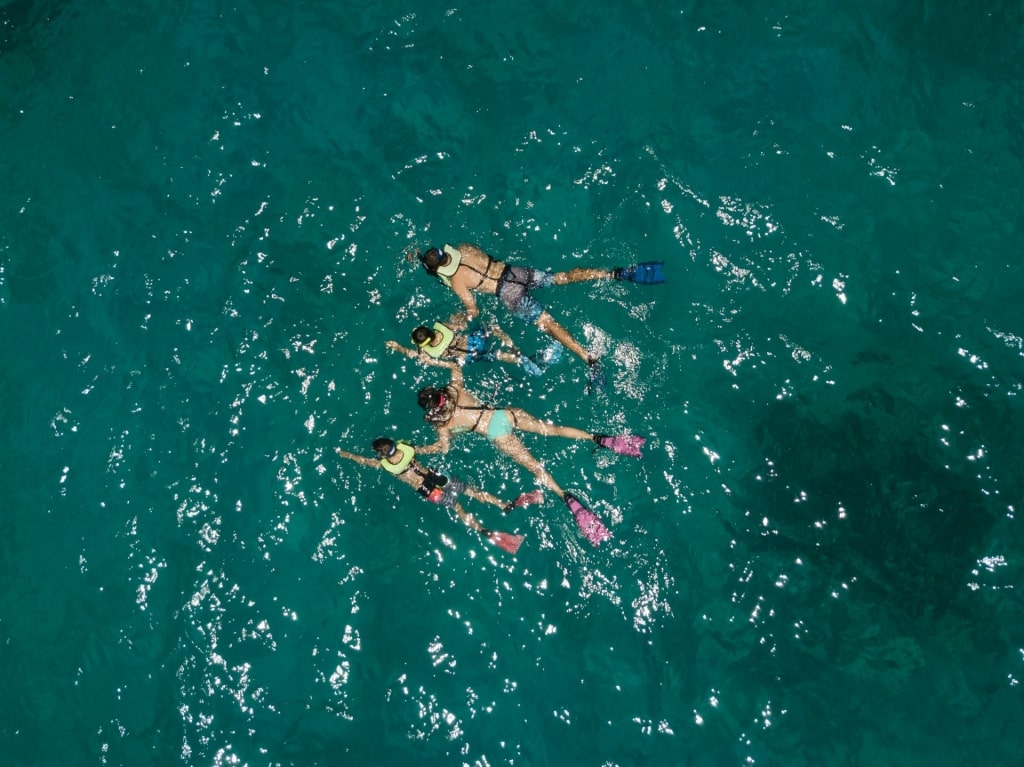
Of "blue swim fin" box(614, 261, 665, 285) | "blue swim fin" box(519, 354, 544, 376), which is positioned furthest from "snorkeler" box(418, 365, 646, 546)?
"blue swim fin" box(614, 261, 665, 285)

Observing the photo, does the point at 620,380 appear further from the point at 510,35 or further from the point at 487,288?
the point at 510,35

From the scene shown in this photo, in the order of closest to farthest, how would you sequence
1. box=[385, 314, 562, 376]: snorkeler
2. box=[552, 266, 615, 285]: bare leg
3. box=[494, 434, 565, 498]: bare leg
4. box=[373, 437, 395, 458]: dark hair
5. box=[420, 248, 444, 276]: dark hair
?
box=[373, 437, 395, 458]: dark hair, box=[420, 248, 444, 276]: dark hair, box=[494, 434, 565, 498]: bare leg, box=[385, 314, 562, 376]: snorkeler, box=[552, 266, 615, 285]: bare leg

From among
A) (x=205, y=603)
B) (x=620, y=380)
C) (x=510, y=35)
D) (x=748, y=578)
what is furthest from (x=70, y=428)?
(x=748, y=578)

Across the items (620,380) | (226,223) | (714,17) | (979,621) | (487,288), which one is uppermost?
(714,17)

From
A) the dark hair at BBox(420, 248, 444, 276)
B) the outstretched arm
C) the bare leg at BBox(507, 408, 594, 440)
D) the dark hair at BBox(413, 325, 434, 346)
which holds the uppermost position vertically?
the dark hair at BBox(420, 248, 444, 276)

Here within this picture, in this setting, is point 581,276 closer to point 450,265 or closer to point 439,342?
point 450,265

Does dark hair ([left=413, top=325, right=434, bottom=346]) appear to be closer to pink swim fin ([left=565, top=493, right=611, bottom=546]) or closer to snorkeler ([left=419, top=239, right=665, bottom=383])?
snorkeler ([left=419, top=239, right=665, bottom=383])

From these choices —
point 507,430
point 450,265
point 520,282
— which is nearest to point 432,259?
point 450,265
